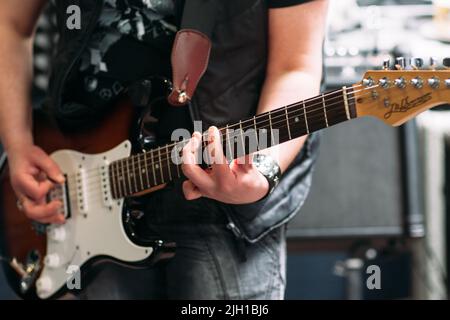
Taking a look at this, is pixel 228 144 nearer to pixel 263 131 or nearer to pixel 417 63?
pixel 263 131

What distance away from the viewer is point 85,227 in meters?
1.33

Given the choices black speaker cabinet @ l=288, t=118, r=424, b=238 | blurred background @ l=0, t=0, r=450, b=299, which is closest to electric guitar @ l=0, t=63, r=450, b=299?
blurred background @ l=0, t=0, r=450, b=299

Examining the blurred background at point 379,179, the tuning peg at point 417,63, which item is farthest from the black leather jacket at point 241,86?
the blurred background at point 379,179

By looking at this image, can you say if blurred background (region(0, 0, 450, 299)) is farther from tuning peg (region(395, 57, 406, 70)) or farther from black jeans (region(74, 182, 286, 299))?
tuning peg (region(395, 57, 406, 70))

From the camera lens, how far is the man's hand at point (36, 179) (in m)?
1.33

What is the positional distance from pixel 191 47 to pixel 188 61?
0.02 meters

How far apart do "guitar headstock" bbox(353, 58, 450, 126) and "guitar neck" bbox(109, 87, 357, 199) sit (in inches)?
0.9

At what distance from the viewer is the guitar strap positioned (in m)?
1.13

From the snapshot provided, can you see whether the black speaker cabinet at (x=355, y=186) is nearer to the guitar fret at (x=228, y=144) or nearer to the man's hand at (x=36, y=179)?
the man's hand at (x=36, y=179)

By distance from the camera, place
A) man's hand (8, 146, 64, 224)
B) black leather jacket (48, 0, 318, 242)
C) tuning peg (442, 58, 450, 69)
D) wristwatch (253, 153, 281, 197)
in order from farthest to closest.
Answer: man's hand (8, 146, 64, 224) < black leather jacket (48, 0, 318, 242) < wristwatch (253, 153, 281, 197) < tuning peg (442, 58, 450, 69)

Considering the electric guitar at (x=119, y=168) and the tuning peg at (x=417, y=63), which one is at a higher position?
the tuning peg at (x=417, y=63)

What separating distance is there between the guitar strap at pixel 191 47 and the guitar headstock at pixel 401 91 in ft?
0.81

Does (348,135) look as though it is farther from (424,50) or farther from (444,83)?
(444,83)
